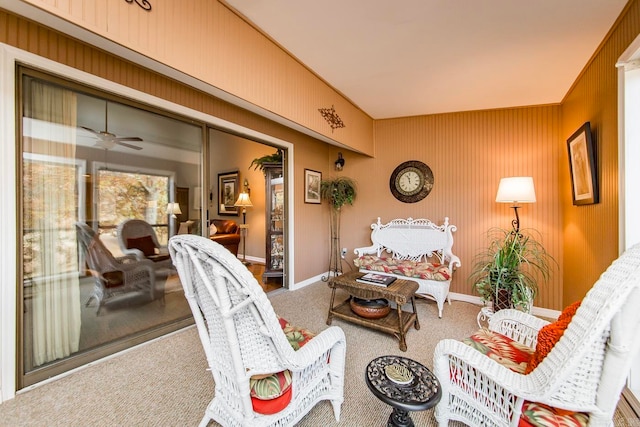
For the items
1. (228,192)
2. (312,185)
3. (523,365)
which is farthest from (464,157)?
(228,192)

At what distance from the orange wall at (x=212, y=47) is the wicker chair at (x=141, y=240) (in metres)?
1.45

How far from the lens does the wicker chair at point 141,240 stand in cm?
227

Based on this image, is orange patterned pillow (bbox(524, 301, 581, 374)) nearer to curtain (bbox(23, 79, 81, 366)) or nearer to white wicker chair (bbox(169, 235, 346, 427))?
white wicker chair (bbox(169, 235, 346, 427))

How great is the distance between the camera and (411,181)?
4.05 metres

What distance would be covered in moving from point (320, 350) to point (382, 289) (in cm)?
128

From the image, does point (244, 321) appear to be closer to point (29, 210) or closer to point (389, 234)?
point (29, 210)

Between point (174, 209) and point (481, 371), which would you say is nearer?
point (481, 371)

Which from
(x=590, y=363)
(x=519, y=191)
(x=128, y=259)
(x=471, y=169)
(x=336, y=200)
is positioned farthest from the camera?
(x=336, y=200)

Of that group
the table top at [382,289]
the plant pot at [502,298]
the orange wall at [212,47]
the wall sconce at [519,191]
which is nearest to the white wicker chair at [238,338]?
the table top at [382,289]

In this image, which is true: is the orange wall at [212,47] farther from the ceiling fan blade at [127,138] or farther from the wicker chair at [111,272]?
the wicker chair at [111,272]

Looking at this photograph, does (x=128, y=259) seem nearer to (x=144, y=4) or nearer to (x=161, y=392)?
(x=161, y=392)

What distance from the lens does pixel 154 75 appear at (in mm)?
2309

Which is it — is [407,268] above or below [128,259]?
below

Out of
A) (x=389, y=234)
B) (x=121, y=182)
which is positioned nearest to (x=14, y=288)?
(x=121, y=182)
